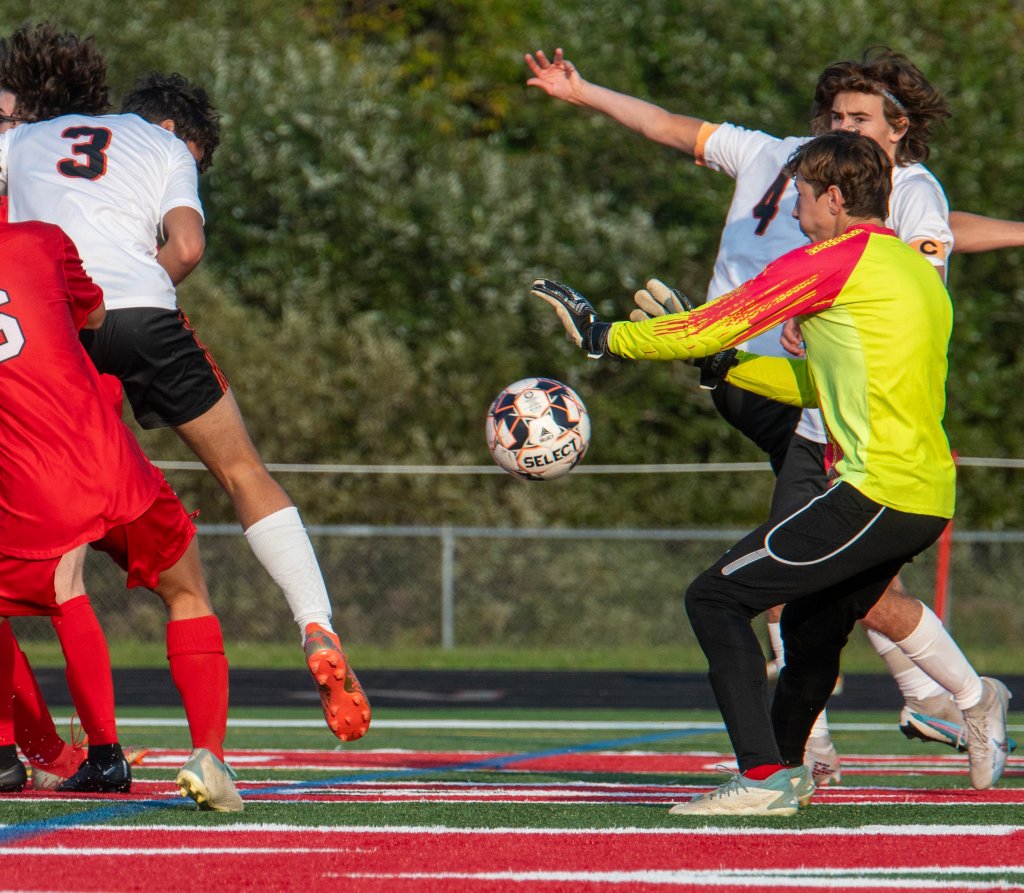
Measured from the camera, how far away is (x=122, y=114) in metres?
5.55

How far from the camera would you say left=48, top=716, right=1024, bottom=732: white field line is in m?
9.31

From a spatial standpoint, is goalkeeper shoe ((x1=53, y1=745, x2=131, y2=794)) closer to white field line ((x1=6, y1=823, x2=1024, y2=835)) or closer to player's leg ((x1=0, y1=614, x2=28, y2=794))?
player's leg ((x1=0, y1=614, x2=28, y2=794))

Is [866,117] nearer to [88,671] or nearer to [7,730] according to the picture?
[88,671]

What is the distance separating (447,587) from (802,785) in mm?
11214

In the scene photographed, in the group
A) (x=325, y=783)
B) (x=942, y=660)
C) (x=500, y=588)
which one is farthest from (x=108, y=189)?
(x=500, y=588)

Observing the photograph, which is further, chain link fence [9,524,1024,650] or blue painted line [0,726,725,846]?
chain link fence [9,524,1024,650]

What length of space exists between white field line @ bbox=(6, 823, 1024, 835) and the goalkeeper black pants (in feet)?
1.44

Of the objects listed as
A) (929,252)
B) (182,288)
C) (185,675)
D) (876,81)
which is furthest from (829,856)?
(182,288)

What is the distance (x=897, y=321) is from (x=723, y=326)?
50 centimetres

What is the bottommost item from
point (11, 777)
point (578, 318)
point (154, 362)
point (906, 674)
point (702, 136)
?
point (11, 777)

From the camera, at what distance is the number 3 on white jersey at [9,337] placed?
4.56 metres

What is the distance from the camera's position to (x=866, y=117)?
589 cm

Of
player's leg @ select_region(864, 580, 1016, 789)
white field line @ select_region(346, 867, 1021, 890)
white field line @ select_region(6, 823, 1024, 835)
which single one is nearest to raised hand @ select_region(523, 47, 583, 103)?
player's leg @ select_region(864, 580, 1016, 789)

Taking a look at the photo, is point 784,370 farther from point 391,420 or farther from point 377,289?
point 377,289
